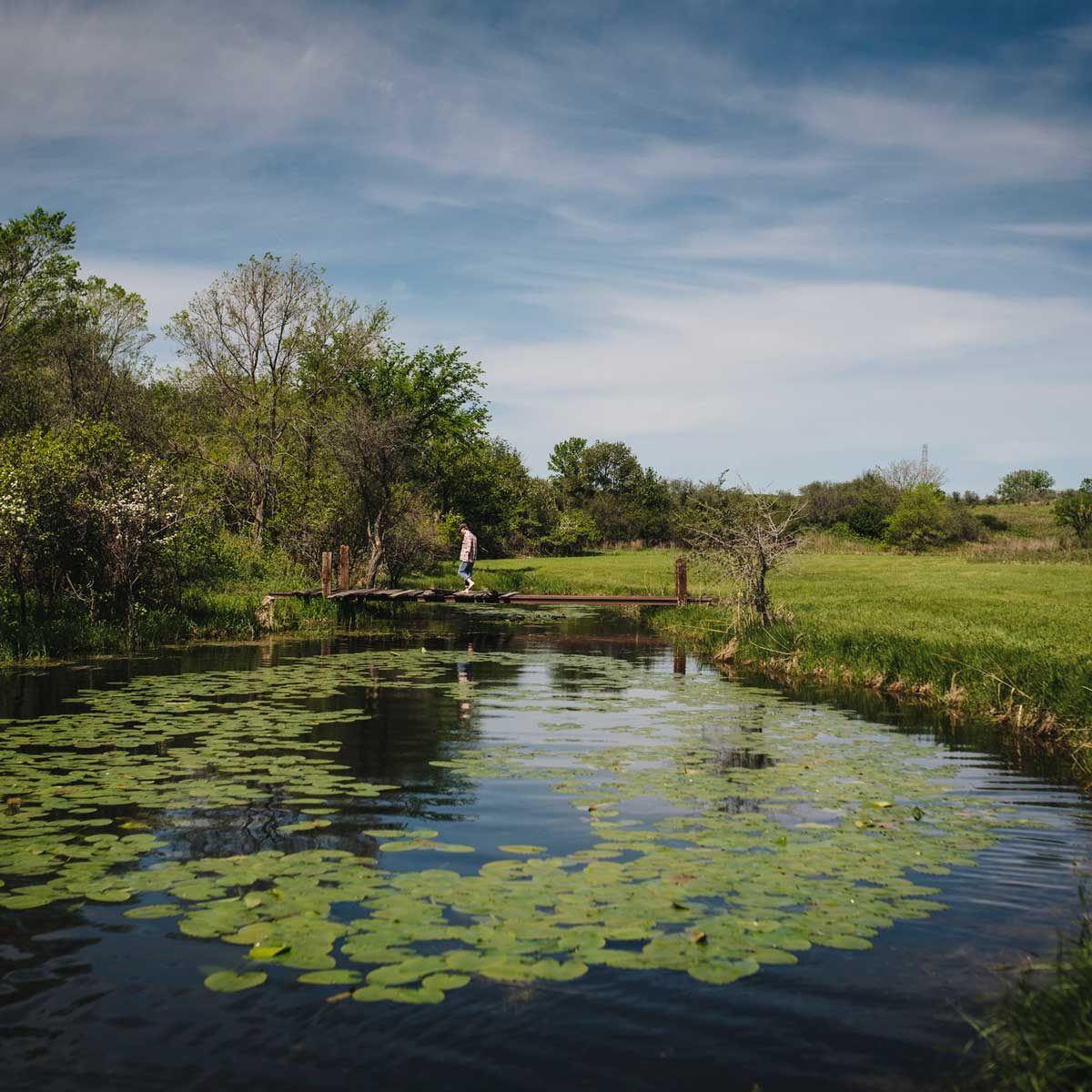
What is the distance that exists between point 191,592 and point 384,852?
19.7 meters

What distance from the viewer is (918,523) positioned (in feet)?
224

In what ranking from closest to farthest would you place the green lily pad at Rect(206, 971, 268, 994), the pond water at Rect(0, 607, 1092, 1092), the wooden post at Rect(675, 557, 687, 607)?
1. the pond water at Rect(0, 607, 1092, 1092)
2. the green lily pad at Rect(206, 971, 268, 994)
3. the wooden post at Rect(675, 557, 687, 607)

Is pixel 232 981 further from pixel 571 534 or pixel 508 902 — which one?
pixel 571 534

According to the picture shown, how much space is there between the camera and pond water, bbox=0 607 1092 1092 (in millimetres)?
4676

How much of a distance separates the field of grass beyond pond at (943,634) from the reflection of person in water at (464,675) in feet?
20.5

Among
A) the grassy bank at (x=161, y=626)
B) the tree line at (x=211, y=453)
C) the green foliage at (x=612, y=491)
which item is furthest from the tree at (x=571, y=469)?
the grassy bank at (x=161, y=626)

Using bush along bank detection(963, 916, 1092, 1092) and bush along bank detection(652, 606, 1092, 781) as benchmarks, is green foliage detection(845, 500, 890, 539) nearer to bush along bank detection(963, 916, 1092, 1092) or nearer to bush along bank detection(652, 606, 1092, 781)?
bush along bank detection(652, 606, 1092, 781)

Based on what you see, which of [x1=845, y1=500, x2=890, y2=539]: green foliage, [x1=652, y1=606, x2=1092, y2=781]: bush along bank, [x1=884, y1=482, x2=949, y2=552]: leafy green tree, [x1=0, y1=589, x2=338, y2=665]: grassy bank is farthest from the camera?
[x1=845, y1=500, x2=890, y2=539]: green foliage

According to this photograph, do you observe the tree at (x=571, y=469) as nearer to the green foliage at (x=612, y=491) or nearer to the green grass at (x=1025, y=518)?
the green foliage at (x=612, y=491)

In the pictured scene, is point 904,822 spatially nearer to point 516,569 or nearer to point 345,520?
point 345,520

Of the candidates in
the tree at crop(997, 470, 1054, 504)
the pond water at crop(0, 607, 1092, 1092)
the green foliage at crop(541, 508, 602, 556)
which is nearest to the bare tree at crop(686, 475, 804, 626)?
the pond water at crop(0, 607, 1092, 1092)

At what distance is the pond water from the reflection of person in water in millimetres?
1647

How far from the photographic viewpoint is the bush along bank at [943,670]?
12.7 meters

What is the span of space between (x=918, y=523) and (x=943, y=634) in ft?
176
